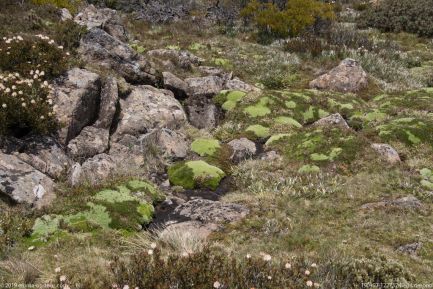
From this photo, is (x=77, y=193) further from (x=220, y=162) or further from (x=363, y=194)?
(x=363, y=194)

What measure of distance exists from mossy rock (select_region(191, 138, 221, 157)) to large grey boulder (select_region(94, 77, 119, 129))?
3124 mm

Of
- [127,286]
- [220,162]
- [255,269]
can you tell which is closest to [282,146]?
[220,162]

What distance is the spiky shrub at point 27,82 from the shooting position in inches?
447

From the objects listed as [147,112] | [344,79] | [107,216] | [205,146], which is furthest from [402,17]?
[107,216]

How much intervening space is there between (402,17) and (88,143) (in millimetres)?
30894

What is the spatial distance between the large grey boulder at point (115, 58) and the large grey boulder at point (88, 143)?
394 cm

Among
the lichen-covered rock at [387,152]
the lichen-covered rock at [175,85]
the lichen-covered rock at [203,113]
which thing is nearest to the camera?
the lichen-covered rock at [387,152]

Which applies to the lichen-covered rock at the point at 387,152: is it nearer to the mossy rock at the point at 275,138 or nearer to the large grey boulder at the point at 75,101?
the mossy rock at the point at 275,138

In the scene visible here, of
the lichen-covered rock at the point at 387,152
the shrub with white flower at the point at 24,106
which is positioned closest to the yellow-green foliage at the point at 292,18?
the lichen-covered rock at the point at 387,152

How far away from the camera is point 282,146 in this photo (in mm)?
14008

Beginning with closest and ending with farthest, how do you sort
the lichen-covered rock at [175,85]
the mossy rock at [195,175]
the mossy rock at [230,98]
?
the mossy rock at [195,175]
the mossy rock at [230,98]
the lichen-covered rock at [175,85]

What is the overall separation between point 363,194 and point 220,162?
4572 mm

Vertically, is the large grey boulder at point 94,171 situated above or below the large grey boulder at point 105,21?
below

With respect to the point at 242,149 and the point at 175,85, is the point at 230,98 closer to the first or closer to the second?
the point at 175,85
